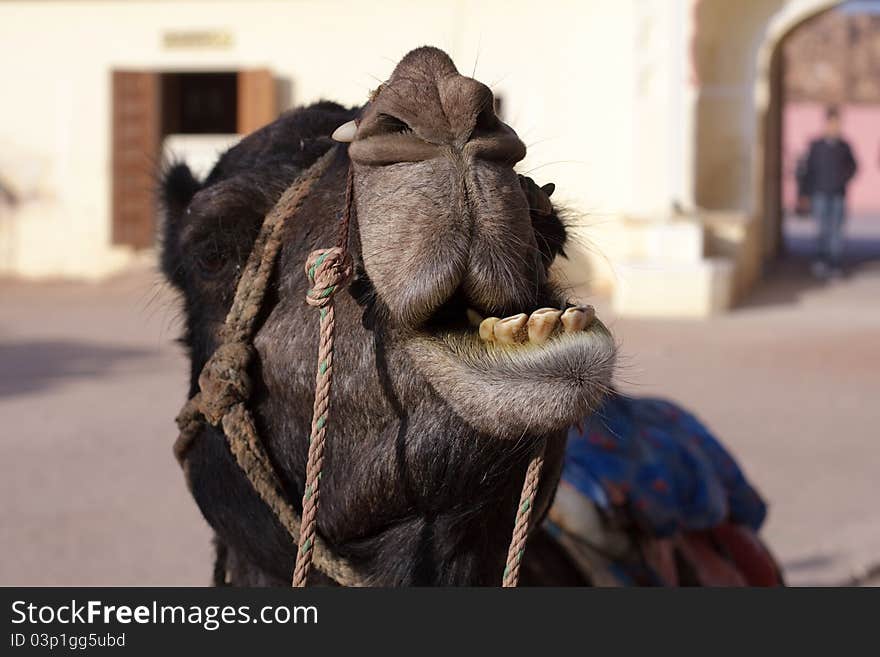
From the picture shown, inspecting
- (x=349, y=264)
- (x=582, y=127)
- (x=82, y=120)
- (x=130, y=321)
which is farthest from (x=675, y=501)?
(x=82, y=120)

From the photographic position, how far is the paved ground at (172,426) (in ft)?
17.4

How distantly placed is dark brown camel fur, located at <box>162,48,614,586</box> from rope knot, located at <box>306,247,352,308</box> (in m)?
0.04

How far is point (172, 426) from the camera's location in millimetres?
7559

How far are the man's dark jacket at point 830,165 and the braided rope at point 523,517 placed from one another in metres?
15.5

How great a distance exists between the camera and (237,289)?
6.64 ft

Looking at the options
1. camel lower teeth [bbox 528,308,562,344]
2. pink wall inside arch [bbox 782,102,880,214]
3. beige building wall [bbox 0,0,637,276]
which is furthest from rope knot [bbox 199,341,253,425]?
pink wall inside arch [bbox 782,102,880,214]

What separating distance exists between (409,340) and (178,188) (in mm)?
794

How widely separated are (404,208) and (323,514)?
509 mm

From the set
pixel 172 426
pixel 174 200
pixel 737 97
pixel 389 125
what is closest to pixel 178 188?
pixel 174 200

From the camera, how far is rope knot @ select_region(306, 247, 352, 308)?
173 cm

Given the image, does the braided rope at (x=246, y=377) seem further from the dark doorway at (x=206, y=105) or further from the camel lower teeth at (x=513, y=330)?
the dark doorway at (x=206, y=105)

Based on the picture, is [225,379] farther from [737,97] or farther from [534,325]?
[737,97]

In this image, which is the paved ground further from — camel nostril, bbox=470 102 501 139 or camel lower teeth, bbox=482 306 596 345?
camel nostril, bbox=470 102 501 139

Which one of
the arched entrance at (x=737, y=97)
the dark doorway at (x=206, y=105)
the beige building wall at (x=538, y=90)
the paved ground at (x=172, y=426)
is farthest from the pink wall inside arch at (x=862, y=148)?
the paved ground at (x=172, y=426)
